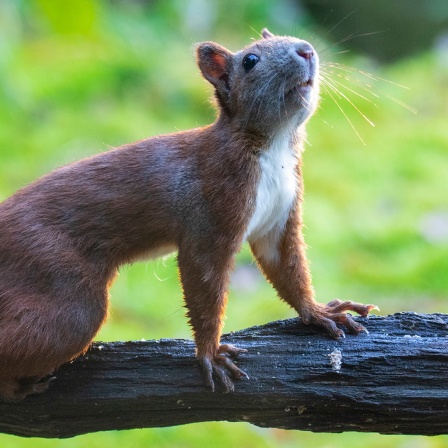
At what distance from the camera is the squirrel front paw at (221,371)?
10.8ft

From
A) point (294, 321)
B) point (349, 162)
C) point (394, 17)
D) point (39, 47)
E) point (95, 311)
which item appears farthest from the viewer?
point (394, 17)

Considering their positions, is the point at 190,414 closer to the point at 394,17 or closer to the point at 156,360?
the point at 156,360

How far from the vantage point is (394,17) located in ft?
43.9

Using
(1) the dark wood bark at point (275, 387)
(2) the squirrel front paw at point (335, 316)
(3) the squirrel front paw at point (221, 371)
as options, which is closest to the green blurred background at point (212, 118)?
(2) the squirrel front paw at point (335, 316)

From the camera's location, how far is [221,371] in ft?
10.9

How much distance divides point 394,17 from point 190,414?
1095 cm

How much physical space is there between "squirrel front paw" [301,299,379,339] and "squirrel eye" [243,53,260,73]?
3.08 ft

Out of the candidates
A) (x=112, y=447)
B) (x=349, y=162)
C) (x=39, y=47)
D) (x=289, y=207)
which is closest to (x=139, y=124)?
(x=349, y=162)

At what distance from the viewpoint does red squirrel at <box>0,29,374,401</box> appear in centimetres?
329

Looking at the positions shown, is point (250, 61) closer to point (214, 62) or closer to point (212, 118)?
point (214, 62)

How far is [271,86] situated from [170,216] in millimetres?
608

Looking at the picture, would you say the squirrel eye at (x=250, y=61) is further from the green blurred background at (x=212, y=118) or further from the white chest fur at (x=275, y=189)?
the green blurred background at (x=212, y=118)

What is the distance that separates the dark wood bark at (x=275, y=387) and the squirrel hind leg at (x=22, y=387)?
31 millimetres

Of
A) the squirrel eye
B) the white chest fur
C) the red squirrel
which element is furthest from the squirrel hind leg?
the squirrel eye
